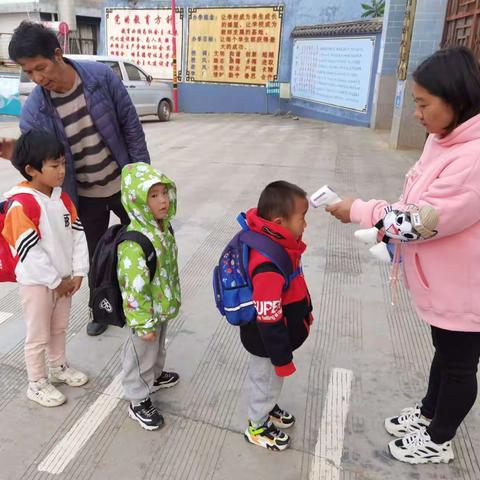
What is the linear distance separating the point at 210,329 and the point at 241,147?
6302 mm

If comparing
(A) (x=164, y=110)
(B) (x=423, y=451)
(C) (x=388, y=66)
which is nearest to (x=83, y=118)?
(B) (x=423, y=451)

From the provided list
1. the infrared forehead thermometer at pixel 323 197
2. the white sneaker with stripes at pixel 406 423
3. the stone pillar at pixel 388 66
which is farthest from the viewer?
the stone pillar at pixel 388 66

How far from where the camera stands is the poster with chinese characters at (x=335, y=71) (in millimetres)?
10742

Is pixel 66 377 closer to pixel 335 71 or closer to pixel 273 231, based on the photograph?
pixel 273 231

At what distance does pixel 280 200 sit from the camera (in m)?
1.63

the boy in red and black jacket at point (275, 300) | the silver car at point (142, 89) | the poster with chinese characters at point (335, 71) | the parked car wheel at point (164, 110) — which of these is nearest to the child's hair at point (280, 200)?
the boy in red and black jacket at point (275, 300)

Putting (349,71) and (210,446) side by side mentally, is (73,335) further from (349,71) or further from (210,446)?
(349,71)

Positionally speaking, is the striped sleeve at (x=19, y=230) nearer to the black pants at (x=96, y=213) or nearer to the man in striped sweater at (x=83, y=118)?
the man in striped sweater at (x=83, y=118)

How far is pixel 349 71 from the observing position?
36.8ft

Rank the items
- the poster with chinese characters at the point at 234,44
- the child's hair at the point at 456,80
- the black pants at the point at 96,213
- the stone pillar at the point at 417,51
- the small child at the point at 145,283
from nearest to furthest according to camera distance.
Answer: the child's hair at the point at 456,80, the small child at the point at 145,283, the black pants at the point at 96,213, the stone pillar at the point at 417,51, the poster with chinese characters at the point at 234,44

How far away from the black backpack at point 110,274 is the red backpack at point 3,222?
0.99ft

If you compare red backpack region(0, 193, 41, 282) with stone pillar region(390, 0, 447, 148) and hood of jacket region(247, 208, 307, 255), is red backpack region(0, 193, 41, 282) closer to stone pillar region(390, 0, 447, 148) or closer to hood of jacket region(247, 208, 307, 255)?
hood of jacket region(247, 208, 307, 255)

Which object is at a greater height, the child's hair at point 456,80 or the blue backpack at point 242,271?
the child's hair at point 456,80

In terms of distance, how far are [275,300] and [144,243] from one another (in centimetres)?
56
